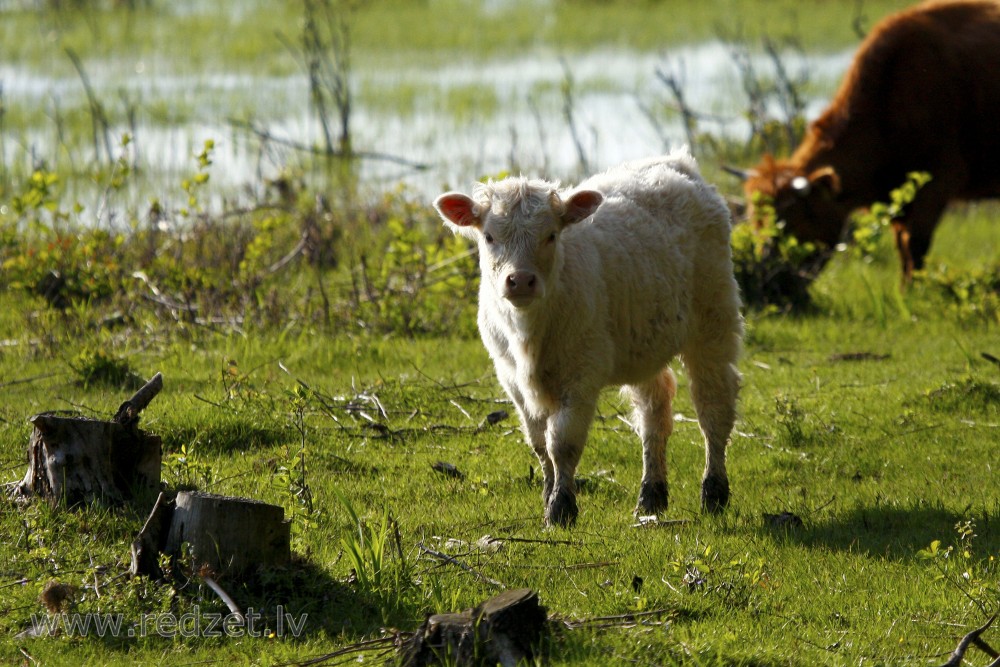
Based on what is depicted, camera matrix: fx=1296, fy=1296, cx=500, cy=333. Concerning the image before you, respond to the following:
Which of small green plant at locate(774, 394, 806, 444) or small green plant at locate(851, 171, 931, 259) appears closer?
small green plant at locate(774, 394, 806, 444)

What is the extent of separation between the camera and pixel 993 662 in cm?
483

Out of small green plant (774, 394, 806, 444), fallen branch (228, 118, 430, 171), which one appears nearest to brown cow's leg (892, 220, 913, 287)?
small green plant (774, 394, 806, 444)

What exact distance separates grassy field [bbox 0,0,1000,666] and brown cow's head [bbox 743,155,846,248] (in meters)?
0.46

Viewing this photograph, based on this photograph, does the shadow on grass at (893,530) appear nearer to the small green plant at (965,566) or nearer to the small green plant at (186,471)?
the small green plant at (965,566)

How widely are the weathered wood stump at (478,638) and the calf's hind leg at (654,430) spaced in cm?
230

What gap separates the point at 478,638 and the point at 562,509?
192 cm

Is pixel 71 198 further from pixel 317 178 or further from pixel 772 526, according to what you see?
pixel 772 526

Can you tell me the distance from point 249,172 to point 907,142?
27.1 feet

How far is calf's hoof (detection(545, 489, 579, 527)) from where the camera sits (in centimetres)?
676

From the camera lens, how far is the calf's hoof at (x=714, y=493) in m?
7.26

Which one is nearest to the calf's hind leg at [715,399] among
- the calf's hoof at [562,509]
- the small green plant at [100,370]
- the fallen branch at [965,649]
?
the calf's hoof at [562,509]

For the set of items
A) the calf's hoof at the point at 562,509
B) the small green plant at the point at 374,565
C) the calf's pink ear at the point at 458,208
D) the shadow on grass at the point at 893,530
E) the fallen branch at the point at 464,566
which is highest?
the calf's pink ear at the point at 458,208

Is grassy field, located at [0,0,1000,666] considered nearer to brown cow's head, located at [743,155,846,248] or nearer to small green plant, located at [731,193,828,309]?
small green plant, located at [731,193,828,309]

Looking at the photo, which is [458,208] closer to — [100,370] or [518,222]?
[518,222]
